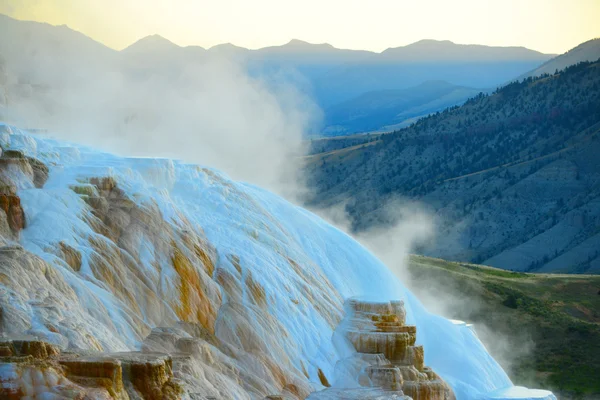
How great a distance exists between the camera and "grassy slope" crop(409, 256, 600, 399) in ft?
150

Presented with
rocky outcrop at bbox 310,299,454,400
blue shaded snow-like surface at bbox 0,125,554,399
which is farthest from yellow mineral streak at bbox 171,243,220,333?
rocky outcrop at bbox 310,299,454,400

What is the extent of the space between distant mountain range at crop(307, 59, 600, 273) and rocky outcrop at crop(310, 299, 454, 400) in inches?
2416

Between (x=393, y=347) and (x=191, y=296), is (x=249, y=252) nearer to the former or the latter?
(x=191, y=296)

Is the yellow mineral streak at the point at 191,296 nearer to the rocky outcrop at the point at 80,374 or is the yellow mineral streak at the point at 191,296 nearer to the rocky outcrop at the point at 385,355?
the rocky outcrop at the point at 385,355

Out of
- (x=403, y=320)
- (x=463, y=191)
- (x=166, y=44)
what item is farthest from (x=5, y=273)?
(x=463, y=191)

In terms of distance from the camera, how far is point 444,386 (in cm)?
2261

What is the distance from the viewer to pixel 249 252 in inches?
854

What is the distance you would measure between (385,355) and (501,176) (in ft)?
288

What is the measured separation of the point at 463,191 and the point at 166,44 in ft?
126

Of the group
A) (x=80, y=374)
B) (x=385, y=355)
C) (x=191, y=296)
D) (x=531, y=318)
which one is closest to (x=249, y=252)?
(x=191, y=296)

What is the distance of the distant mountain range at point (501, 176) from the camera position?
3634 inches

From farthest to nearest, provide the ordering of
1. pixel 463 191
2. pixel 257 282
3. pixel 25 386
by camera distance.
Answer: pixel 463 191 → pixel 257 282 → pixel 25 386

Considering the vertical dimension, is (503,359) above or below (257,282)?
below

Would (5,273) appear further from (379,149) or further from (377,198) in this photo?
(379,149)
